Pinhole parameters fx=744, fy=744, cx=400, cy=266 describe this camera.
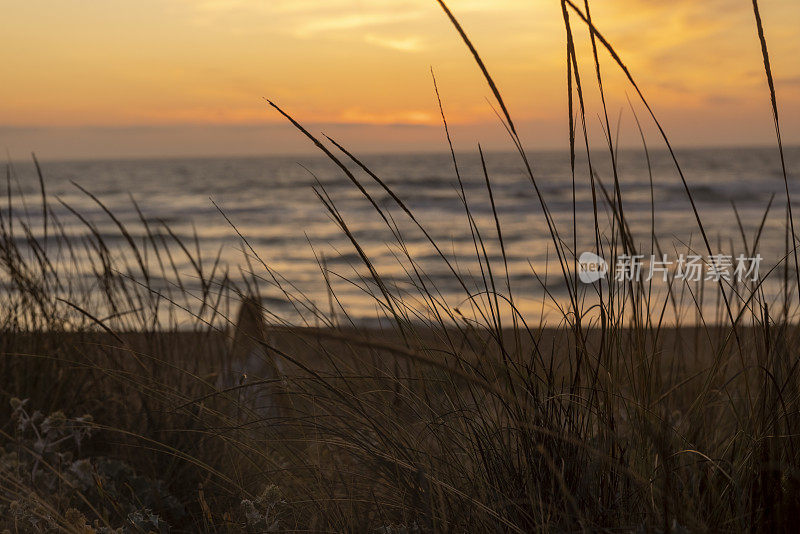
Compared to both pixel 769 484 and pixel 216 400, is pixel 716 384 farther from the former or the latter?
pixel 216 400

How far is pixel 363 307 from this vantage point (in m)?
7.70

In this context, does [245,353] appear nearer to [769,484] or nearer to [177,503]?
[177,503]

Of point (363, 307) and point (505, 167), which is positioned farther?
point (505, 167)

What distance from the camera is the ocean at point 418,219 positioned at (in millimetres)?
8189

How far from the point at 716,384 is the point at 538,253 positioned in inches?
440

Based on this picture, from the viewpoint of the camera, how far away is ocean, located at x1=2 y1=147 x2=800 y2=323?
8.19 metres

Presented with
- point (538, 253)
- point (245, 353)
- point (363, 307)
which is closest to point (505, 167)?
point (538, 253)

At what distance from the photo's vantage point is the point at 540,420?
112 cm

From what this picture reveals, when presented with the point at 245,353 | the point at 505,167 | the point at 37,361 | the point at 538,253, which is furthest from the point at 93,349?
the point at 505,167

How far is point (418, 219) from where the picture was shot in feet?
62.7

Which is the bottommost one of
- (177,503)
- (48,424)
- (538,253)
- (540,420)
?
(538,253)

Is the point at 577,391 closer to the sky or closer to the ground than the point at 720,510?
closer to the sky

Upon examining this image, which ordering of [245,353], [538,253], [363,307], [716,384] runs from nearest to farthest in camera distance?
1. [716,384]
2. [245,353]
3. [363,307]
4. [538,253]

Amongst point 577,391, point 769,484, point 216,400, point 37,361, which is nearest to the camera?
point 769,484
